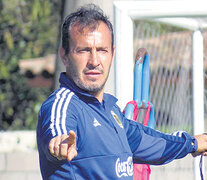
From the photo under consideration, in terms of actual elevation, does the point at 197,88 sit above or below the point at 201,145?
above

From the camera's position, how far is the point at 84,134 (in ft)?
7.20

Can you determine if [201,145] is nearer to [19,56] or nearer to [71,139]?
[71,139]

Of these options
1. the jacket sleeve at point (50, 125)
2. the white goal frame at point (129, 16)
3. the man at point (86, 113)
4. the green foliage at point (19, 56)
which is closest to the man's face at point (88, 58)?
the man at point (86, 113)

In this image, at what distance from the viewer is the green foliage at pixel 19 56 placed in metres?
9.20

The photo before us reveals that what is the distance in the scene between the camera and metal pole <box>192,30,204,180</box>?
4.28 meters

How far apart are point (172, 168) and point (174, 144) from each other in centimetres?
237

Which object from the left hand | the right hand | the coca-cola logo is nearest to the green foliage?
the left hand

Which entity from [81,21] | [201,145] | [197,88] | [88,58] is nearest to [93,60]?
[88,58]

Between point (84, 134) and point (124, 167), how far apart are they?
259mm

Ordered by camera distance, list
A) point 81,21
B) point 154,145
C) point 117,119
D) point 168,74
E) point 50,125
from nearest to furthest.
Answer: point 50,125
point 81,21
point 117,119
point 154,145
point 168,74

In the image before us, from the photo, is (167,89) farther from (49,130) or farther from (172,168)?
(49,130)

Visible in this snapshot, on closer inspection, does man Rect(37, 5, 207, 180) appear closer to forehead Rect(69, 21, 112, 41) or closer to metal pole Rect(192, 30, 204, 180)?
forehead Rect(69, 21, 112, 41)

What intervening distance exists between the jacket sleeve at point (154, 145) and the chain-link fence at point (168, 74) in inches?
69.7

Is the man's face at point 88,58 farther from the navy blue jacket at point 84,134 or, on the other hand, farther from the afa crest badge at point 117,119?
the afa crest badge at point 117,119
